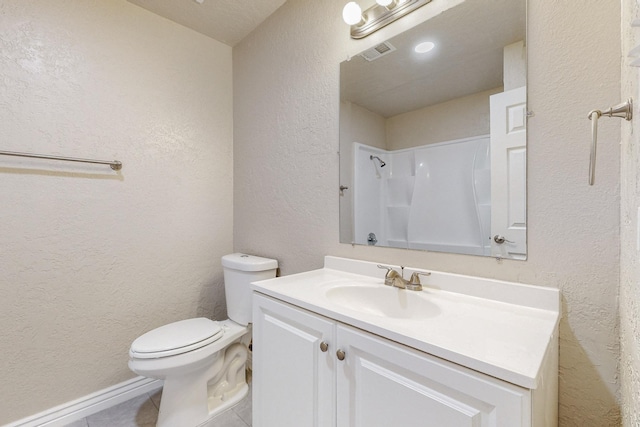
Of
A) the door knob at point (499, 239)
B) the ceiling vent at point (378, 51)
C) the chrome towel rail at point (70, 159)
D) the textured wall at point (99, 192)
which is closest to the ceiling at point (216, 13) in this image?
the textured wall at point (99, 192)

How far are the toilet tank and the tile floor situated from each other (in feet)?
1.46

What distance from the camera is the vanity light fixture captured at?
1.19 meters

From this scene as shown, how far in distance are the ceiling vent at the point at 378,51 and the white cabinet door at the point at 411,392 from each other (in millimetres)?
1172

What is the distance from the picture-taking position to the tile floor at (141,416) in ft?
4.71

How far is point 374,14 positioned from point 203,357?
1.78 m

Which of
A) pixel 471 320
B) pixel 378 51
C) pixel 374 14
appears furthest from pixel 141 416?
pixel 374 14

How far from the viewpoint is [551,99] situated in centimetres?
86

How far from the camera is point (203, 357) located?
1352mm

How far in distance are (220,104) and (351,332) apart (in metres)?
1.86

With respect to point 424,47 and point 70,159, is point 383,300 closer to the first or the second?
point 424,47

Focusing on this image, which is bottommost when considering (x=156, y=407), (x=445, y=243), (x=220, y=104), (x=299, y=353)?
(x=156, y=407)

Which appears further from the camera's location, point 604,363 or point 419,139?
point 419,139

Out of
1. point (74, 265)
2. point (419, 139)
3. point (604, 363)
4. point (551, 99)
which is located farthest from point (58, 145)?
point (604, 363)

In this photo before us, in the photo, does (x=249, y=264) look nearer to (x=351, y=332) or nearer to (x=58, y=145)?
(x=351, y=332)
